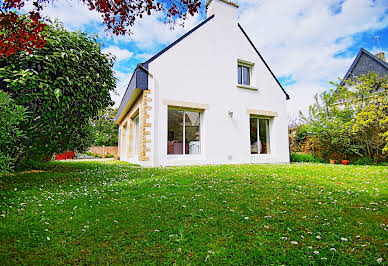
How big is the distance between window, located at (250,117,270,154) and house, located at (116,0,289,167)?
0.04 meters

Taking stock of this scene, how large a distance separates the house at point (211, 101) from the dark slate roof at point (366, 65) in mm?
10234

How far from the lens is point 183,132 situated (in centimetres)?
864

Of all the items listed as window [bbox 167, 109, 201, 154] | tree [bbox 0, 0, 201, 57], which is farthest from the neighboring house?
tree [bbox 0, 0, 201, 57]

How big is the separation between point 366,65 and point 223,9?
549 inches

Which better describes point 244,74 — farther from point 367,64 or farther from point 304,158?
point 367,64

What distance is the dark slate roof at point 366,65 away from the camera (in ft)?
51.1

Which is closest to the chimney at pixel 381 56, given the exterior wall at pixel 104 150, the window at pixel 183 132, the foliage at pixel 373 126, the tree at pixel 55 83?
the foliage at pixel 373 126

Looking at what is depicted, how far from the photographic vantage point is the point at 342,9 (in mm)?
7648

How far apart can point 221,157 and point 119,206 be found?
245 inches

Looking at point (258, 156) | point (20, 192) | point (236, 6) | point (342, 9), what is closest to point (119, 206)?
point (20, 192)

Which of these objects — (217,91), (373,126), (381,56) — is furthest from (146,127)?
(381,56)

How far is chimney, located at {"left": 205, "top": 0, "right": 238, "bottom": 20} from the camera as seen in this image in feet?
32.5

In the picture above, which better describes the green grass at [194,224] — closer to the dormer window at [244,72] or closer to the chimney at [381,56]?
the dormer window at [244,72]

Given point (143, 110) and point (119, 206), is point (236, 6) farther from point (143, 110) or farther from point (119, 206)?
point (119, 206)
